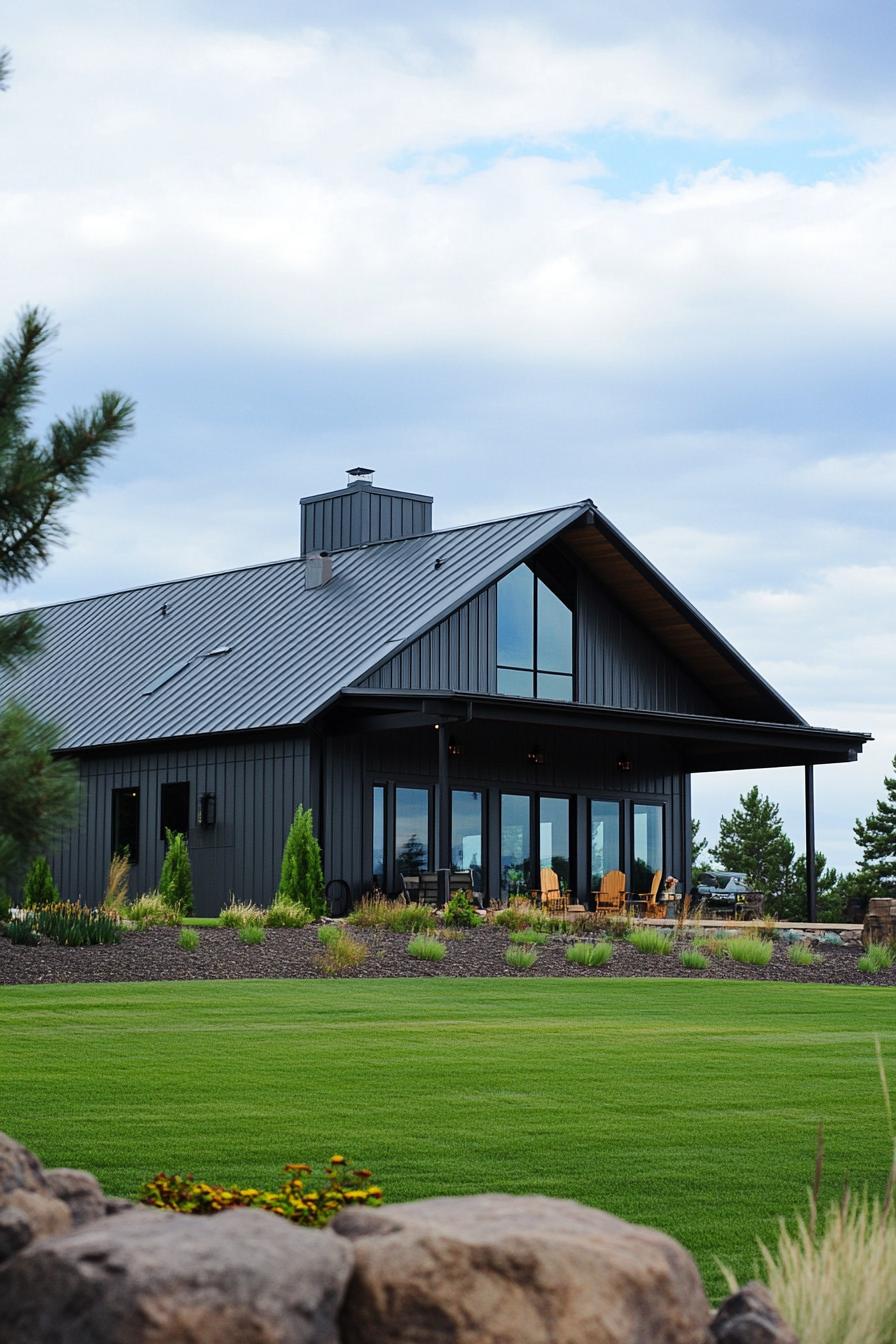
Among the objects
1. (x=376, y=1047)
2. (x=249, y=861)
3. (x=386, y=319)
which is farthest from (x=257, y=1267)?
(x=249, y=861)

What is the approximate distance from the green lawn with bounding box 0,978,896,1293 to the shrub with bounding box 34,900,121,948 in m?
2.30

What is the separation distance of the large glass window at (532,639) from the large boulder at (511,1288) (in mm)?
23238

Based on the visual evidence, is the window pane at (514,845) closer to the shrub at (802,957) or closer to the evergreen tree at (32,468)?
the shrub at (802,957)

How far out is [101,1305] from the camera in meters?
2.99

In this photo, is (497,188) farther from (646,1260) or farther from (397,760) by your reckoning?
(646,1260)

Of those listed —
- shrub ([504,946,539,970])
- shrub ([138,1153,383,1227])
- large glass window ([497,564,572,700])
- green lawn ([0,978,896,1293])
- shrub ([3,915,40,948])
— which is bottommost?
green lawn ([0,978,896,1293])

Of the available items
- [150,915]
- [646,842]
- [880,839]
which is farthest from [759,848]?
[150,915]

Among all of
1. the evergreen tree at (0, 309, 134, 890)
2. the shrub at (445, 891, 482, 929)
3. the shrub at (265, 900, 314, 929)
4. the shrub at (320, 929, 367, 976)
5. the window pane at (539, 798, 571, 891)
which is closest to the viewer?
the evergreen tree at (0, 309, 134, 890)

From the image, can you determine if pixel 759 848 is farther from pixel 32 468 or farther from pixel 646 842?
pixel 32 468

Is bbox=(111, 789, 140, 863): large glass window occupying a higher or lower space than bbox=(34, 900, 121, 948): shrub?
higher

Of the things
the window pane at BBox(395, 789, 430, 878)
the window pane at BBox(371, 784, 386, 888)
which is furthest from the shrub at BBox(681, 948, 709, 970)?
the window pane at BBox(395, 789, 430, 878)

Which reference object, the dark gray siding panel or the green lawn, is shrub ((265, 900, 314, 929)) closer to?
the dark gray siding panel

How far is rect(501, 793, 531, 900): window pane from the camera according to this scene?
1051 inches

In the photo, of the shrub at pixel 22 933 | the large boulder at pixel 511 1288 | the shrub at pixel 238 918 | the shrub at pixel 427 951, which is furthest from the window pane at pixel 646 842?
the large boulder at pixel 511 1288
